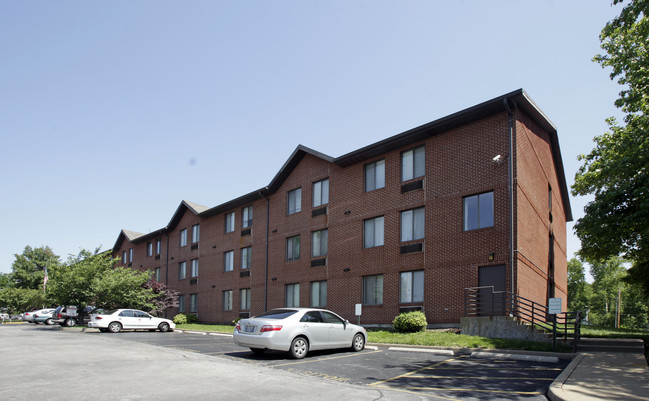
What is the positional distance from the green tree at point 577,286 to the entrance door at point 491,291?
75.1 m

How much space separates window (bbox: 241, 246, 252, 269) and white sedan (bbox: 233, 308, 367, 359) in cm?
2009

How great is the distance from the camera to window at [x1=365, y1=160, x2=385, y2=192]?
83.5 feet

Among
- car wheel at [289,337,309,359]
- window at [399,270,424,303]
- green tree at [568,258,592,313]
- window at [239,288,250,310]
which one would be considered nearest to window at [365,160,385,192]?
window at [399,270,424,303]

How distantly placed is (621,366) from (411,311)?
10982mm

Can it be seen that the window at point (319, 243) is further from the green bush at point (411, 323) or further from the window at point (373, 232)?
the green bush at point (411, 323)

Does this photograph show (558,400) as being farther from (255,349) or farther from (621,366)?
(255,349)

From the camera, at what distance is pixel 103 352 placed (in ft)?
51.1

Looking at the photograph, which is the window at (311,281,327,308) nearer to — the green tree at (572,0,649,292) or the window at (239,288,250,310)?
the window at (239,288,250,310)

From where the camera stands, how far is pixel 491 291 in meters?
20.0

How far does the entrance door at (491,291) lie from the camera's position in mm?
19578

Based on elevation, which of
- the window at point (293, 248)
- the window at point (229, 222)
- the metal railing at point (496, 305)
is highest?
the window at point (229, 222)

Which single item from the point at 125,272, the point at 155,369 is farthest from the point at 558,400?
the point at 125,272

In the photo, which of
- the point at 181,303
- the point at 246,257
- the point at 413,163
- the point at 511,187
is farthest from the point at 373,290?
the point at 181,303

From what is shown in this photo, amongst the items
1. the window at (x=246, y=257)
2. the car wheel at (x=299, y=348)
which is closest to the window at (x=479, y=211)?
the car wheel at (x=299, y=348)
